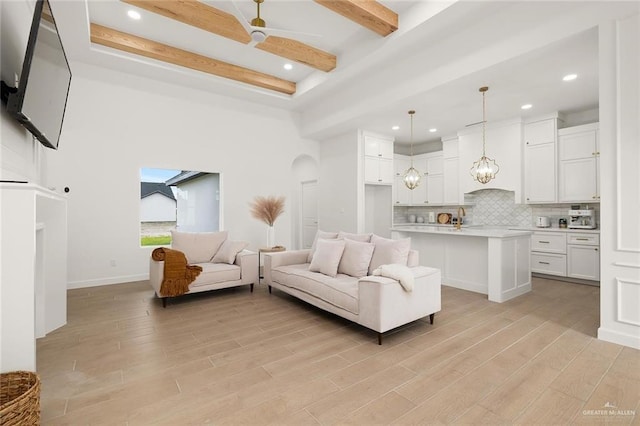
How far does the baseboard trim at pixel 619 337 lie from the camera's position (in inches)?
102

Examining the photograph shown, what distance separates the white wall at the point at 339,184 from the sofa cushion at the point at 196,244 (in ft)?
8.93

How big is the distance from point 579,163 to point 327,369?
18.5 ft

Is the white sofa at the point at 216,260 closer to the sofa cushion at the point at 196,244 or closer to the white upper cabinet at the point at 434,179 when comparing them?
the sofa cushion at the point at 196,244

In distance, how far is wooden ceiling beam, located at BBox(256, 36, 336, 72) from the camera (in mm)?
4211

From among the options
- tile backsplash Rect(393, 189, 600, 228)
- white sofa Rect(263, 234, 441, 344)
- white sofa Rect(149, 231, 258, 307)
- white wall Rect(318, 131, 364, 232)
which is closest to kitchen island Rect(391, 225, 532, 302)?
white sofa Rect(263, 234, 441, 344)

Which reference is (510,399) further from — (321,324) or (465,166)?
(465,166)

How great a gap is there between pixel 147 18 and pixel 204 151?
7.65 ft

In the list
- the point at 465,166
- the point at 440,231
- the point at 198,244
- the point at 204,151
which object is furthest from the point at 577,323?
the point at 204,151

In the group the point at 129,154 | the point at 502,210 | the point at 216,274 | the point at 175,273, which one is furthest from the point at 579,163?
the point at 129,154

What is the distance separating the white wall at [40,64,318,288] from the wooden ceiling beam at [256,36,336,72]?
2.10 meters

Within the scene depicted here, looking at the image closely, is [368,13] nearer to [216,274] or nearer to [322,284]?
[322,284]

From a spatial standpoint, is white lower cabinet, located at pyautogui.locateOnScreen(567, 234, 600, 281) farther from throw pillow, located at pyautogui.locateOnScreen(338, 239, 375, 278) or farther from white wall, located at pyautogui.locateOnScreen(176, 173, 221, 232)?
white wall, located at pyautogui.locateOnScreen(176, 173, 221, 232)

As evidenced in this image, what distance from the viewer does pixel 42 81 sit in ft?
7.72

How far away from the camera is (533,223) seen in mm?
5918
